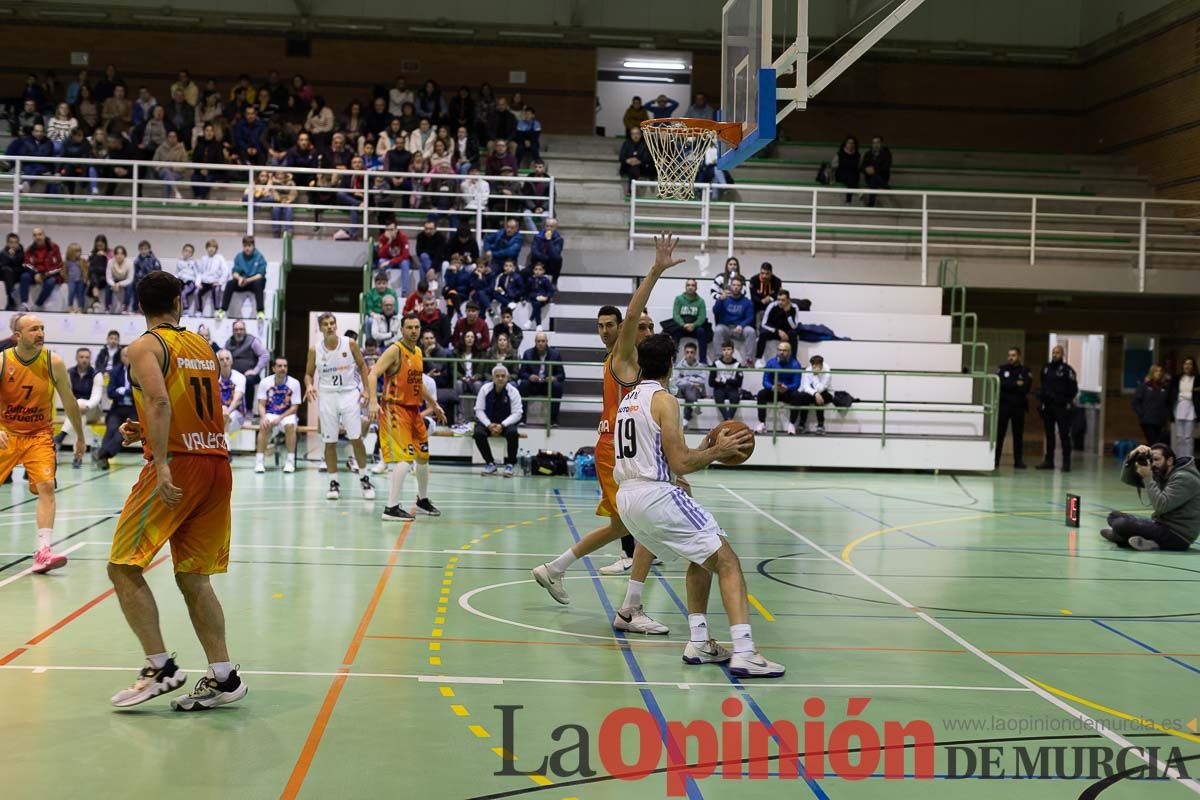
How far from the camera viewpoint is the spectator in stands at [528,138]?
2520 cm

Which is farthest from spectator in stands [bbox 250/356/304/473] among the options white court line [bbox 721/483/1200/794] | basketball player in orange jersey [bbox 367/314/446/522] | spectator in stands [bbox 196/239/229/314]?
white court line [bbox 721/483/1200/794]

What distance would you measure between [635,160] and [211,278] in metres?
8.95

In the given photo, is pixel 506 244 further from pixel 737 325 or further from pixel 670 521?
pixel 670 521

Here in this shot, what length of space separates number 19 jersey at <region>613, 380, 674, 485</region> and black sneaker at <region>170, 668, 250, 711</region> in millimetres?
2489

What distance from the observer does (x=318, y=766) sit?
5.05 meters

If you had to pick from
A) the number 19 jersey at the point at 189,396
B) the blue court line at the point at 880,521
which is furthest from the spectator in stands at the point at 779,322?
the number 19 jersey at the point at 189,396

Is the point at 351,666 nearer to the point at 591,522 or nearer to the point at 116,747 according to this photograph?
the point at 116,747

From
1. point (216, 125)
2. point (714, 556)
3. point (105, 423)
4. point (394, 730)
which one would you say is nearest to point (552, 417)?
point (105, 423)

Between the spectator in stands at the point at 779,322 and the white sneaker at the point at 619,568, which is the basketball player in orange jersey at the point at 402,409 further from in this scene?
the spectator in stands at the point at 779,322

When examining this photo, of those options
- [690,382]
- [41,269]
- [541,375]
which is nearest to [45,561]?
[541,375]

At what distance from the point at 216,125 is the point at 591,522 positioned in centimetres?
1540

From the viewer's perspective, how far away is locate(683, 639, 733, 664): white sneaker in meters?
6.93

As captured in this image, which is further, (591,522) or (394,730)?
(591,522)

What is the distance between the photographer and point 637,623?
7.71m
